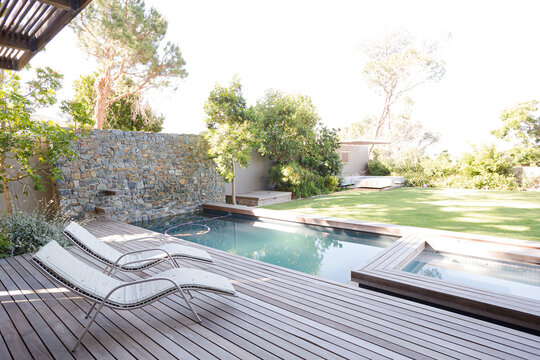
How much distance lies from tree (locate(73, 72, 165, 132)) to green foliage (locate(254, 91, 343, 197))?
4849 millimetres

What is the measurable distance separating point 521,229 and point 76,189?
905 centimetres

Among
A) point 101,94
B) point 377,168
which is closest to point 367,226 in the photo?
point 101,94

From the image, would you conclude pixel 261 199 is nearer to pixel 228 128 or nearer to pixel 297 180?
pixel 297 180


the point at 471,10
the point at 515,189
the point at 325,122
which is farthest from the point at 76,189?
the point at 471,10

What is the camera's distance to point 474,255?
4434 mm

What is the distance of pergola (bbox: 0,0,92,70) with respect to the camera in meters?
2.36

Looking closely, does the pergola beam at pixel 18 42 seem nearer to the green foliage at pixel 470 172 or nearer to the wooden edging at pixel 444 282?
the wooden edging at pixel 444 282

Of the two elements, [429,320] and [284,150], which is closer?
[429,320]

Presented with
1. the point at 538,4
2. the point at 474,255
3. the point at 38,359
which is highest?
the point at 538,4

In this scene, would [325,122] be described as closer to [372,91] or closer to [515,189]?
[515,189]

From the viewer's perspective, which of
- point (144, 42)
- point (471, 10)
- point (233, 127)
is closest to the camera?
point (233, 127)

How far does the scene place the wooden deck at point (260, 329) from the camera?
6.75 ft

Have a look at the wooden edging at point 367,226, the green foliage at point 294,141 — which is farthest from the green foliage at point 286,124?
the wooden edging at point 367,226

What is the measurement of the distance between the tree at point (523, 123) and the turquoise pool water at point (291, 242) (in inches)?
A: 680
